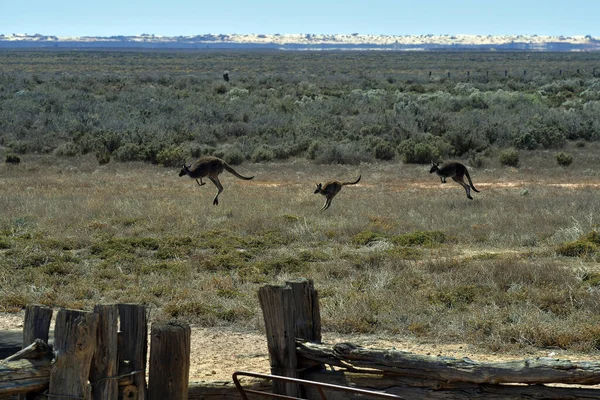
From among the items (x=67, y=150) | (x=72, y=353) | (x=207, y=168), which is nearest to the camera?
(x=72, y=353)

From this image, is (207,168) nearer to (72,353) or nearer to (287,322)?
(287,322)

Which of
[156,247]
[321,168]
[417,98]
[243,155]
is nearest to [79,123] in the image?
[243,155]

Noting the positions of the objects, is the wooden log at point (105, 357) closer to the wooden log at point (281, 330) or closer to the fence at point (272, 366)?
the fence at point (272, 366)

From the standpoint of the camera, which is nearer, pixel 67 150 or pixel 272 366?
pixel 272 366

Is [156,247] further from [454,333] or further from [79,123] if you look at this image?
[79,123]

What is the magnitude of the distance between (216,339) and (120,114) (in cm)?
2989

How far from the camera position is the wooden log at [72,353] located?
5.03 meters

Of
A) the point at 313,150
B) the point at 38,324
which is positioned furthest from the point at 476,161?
the point at 38,324

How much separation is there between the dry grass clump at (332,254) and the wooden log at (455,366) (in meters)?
3.06

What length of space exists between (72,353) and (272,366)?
4.83 ft

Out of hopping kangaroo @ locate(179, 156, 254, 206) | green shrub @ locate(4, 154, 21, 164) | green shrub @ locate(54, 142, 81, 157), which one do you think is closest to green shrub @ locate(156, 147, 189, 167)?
green shrub @ locate(54, 142, 81, 157)

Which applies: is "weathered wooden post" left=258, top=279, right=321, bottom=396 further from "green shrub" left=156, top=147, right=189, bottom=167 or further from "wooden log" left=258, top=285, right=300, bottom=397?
"green shrub" left=156, top=147, right=189, bottom=167

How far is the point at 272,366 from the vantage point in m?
5.94

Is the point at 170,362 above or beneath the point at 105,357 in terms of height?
beneath
